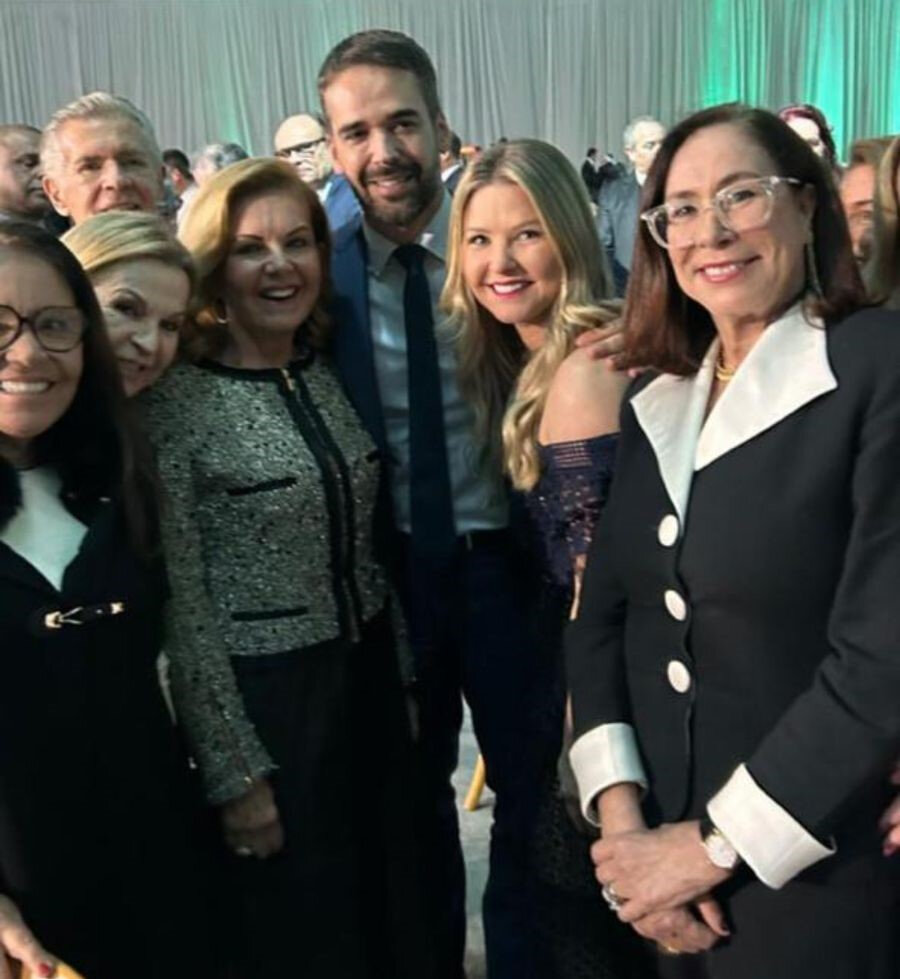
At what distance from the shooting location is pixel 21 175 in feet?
13.9

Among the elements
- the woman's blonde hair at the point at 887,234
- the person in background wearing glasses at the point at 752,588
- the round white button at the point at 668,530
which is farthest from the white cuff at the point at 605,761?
the woman's blonde hair at the point at 887,234

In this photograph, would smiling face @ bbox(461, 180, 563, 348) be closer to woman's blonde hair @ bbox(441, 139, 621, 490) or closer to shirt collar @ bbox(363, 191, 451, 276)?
woman's blonde hair @ bbox(441, 139, 621, 490)

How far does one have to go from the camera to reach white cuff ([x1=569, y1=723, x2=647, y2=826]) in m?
1.53

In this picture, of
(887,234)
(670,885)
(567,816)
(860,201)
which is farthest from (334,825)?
(860,201)

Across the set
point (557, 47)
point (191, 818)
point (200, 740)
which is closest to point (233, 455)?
point (200, 740)

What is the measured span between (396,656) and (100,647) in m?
0.75

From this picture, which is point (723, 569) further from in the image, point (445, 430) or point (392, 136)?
point (392, 136)

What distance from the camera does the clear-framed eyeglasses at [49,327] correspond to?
58.4 inches

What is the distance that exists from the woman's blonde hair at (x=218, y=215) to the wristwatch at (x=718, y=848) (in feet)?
3.76

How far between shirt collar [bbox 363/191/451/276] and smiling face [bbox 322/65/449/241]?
0.01 m

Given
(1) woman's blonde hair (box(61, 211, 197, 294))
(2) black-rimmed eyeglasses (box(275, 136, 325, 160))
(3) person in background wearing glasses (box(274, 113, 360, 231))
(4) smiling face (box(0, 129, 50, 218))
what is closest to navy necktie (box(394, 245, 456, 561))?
(1) woman's blonde hair (box(61, 211, 197, 294))

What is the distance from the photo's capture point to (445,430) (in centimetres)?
225

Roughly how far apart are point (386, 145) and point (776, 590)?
1.42m

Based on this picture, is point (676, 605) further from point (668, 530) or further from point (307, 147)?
point (307, 147)
